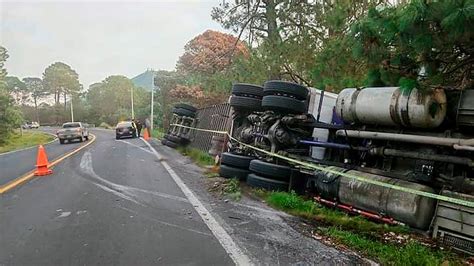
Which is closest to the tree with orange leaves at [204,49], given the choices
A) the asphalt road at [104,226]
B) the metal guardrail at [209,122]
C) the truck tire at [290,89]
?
the metal guardrail at [209,122]

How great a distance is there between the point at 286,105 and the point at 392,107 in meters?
2.30

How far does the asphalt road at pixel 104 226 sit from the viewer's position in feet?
12.0

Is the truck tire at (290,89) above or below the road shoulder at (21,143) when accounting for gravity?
above

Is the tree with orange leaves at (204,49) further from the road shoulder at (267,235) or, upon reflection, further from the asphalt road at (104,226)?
the road shoulder at (267,235)

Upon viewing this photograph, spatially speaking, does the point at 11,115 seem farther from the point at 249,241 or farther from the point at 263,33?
the point at 249,241

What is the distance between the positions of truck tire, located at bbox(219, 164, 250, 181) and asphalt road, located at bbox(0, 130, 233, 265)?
108 cm

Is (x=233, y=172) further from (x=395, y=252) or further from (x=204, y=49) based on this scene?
(x=204, y=49)

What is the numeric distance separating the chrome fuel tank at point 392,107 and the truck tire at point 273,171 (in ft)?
4.41

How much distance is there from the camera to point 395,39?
4914 mm

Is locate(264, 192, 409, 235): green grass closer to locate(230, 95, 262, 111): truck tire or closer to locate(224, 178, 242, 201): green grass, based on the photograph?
locate(224, 178, 242, 201): green grass

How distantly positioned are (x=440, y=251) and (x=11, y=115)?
143 feet

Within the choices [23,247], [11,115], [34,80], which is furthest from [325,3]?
[34,80]

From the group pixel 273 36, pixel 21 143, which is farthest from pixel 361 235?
pixel 21 143

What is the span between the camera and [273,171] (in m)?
6.67
